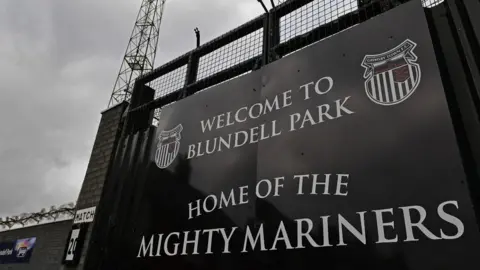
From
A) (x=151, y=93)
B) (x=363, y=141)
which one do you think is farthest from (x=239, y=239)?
(x=151, y=93)

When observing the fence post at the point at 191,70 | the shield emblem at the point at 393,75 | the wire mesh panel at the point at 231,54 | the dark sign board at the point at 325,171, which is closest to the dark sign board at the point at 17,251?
the fence post at the point at 191,70

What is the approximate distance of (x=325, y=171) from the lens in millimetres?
1885

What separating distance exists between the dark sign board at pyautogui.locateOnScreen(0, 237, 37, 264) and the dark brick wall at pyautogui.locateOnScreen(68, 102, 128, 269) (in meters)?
10.2

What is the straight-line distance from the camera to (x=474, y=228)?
1.36 m

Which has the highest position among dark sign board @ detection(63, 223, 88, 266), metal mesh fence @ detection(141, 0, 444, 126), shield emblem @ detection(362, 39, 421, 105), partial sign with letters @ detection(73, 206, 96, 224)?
metal mesh fence @ detection(141, 0, 444, 126)

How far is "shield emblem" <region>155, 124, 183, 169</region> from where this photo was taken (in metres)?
2.80

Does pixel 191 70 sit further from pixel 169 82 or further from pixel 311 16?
pixel 311 16

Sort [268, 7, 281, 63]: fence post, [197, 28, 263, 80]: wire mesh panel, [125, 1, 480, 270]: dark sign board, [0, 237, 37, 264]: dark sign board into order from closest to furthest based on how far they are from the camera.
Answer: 1. [125, 1, 480, 270]: dark sign board
2. [268, 7, 281, 63]: fence post
3. [197, 28, 263, 80]: wire mesh panel
4. [0, 237, 37, 264]: dark sign board

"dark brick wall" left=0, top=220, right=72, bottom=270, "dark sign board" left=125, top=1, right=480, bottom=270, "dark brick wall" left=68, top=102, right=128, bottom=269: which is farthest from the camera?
"dark brick wall" left=0, top=220, right=72, bottom=270

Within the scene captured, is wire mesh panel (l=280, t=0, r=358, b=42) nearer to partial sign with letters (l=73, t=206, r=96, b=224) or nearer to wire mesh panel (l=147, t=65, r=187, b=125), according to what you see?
wire mesh panel (l=147, t=65, r=187, b=125)

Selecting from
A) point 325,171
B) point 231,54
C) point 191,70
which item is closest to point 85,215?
point 191,70

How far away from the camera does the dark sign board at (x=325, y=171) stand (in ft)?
5.00

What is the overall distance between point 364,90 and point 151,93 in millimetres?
2495

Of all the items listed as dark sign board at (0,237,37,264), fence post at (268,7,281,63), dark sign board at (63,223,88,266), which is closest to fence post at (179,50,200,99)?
fence post at (268,7,281,63)
